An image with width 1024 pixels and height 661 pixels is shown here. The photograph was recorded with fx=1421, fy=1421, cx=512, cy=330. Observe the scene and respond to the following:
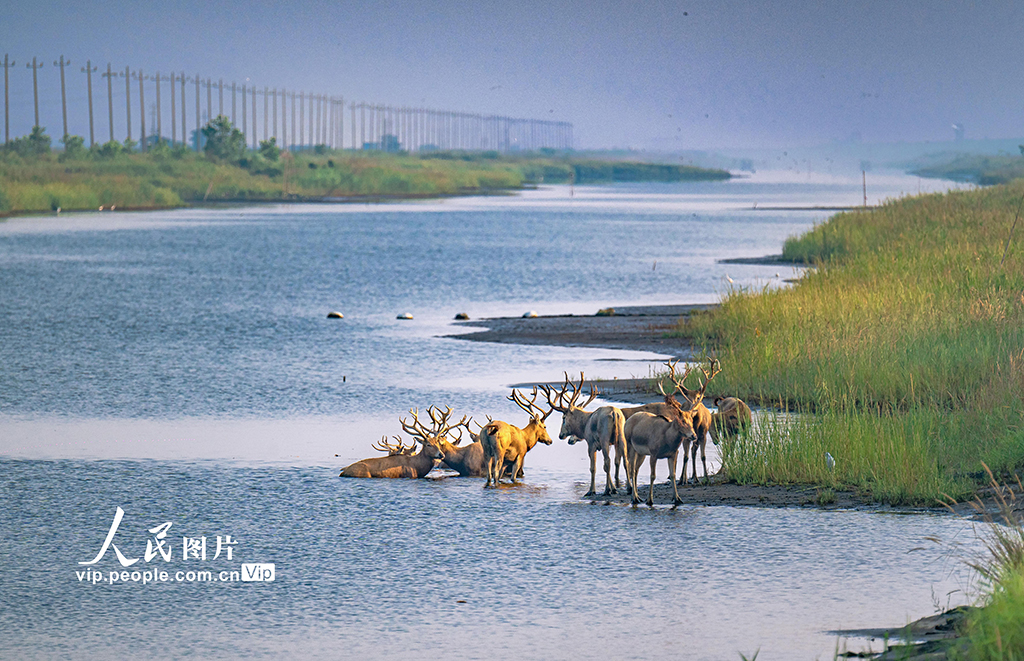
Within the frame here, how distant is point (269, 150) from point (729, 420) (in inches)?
5796

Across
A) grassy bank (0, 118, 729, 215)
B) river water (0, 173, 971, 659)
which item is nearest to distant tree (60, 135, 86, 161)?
grassy bank (0, 118, 729, 215)

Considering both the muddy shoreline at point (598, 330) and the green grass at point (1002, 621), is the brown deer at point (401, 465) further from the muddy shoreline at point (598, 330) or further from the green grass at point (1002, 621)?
the muddy shoreline at point (598, 330)

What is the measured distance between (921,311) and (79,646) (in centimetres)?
1478

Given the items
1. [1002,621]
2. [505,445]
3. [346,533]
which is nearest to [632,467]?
[505,445]

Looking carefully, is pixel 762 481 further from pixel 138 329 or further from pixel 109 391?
pixel 138 329

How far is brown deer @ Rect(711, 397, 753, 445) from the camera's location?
47.9 feet

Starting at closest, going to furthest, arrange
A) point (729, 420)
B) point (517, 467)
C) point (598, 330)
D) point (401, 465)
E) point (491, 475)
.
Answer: point (491, 475) → point (517, 467) → point (401, 465) → point (729, 420) → point (598, 330)

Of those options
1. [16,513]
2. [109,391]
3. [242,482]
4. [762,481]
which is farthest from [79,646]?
[109,391]

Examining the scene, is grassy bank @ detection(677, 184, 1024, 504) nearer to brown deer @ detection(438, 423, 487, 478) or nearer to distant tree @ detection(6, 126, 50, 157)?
brown deer @ detection(438, 423, 487, 478)

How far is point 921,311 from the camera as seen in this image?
20.7m

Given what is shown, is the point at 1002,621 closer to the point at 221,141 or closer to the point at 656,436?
the point at 656,436

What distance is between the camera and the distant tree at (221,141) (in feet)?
487

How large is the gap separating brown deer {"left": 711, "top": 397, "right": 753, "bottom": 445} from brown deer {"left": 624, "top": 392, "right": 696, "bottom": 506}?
2.00 metres

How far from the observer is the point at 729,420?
48.2ft
